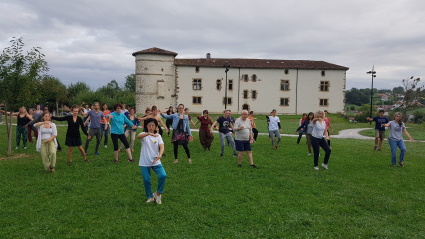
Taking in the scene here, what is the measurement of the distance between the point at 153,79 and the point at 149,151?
4624cm

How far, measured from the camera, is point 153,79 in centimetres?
5181

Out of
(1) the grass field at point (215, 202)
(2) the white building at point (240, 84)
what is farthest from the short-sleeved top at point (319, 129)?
(2) the white building at point (240, 84)

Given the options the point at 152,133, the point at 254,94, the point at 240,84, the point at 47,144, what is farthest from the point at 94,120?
the point at 254,94

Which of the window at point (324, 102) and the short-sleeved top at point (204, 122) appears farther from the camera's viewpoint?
the window at point (324, 102)

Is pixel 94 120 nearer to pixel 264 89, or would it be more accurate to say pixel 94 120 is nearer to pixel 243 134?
pixel 243 134

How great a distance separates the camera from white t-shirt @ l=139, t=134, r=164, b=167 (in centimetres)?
689

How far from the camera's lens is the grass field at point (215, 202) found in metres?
5.60

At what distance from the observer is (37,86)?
45.8ft

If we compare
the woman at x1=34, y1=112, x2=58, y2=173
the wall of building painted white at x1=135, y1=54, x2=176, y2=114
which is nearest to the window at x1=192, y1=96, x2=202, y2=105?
the wall of building painted white at x1=135, y1=54, x2=176, y2=114

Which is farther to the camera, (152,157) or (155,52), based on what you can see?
(155,52)

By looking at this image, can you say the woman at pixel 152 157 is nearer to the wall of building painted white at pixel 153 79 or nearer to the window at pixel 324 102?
the wall of building painted white at pixel 153 79

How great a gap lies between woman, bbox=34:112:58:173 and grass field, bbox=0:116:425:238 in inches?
13.2

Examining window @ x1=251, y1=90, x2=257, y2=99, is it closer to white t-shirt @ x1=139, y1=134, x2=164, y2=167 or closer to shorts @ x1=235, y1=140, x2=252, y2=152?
shorts @ x1=235, y1=140, x2=252, y2=152

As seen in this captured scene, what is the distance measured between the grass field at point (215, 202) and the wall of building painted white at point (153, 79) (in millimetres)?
41193
